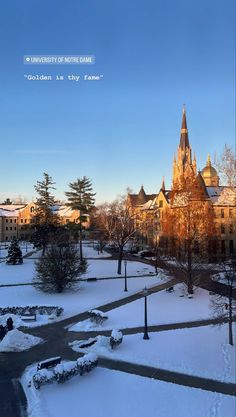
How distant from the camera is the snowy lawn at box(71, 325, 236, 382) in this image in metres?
9.84

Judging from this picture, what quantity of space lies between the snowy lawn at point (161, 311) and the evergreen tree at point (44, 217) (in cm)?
2071

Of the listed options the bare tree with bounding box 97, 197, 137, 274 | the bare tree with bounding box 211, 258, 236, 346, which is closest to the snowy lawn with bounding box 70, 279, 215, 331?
the bare tree with bounding box 211, 258, 236, 346

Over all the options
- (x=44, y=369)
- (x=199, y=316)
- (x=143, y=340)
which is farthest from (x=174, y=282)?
(x=44, y=369)

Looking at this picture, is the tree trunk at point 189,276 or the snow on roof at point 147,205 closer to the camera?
the tree trunk at point 189,276

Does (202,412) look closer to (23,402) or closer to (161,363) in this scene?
(161,363)

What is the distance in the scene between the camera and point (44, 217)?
134 ft

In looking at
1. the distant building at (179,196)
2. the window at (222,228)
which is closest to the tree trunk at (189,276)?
the distant building at (179,196)

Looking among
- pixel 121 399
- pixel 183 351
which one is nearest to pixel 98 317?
pixel 183 351

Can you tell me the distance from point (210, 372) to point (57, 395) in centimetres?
398

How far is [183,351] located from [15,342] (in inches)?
209

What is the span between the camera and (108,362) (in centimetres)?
1062

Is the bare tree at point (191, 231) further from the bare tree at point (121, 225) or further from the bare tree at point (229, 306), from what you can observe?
the bare tree at point (121, 225)

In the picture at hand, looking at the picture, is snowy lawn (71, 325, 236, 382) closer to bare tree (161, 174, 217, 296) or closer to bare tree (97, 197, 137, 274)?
bare tree (161, 174, 217, 296)

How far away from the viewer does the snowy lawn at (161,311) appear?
14.6m
